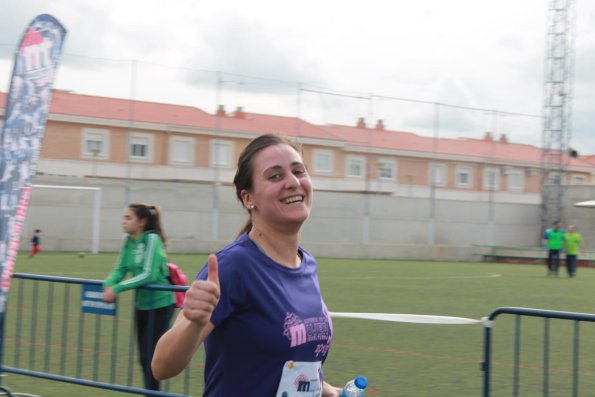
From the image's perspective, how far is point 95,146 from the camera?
35.2m

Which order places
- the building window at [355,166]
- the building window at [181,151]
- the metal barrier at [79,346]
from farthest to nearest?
the building window at [355,166]
the building window at [181,151]
the metal barrier at [79,346]

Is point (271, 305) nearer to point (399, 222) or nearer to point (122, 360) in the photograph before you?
point (122, 360)

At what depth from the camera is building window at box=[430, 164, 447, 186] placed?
143 feet

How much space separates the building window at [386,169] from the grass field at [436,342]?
18.4 metres

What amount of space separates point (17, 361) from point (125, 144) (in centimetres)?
2784

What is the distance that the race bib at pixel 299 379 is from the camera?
9.09 feet

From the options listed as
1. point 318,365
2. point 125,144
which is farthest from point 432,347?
point 125,144

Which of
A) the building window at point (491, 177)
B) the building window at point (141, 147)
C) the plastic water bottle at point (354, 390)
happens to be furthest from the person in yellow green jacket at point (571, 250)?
the plastic water bottle at point (354, 390)

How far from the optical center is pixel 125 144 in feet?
118

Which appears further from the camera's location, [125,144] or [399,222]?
[399,222]

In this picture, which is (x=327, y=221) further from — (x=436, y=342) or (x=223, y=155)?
(x=436, y=342)

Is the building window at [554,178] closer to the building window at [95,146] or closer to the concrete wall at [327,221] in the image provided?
the concrete wall at [327,221]

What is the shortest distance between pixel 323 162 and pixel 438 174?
593 centimetres

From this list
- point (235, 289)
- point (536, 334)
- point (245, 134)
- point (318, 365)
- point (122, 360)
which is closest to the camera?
point (235, 289)
